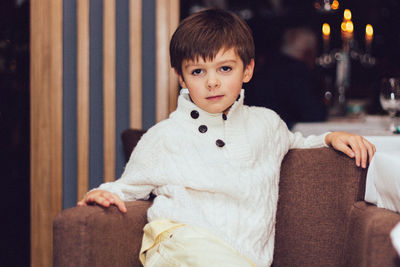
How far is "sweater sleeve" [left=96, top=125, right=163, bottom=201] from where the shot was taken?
144 centimetres

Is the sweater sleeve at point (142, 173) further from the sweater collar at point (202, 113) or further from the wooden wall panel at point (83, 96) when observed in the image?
the wooden wall panel at point (83, 96)

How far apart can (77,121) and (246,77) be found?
986mm

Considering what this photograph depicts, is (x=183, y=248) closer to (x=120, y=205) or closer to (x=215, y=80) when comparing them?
(x=120, y=205)

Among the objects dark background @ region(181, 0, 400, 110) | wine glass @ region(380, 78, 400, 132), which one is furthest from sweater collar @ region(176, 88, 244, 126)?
dark background @ region(181, 0, 400, 110)

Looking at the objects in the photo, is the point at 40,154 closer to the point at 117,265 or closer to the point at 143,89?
the point at 143,89

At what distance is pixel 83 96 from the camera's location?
2.25 meters

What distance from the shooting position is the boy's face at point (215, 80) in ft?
4.89

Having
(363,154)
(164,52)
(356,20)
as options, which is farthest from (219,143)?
(356,20)

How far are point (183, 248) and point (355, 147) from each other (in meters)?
0.59

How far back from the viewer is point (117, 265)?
1.29 meters

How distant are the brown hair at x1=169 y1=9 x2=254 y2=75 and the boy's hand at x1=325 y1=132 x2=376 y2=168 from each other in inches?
15.7
